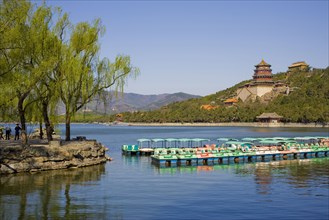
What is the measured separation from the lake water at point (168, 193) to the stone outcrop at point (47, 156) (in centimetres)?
115

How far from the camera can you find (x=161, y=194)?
27.5 m

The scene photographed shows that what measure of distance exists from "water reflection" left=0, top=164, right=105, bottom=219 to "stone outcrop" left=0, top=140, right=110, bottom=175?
1.02 metres

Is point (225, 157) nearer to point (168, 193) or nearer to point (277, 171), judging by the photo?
point (277, 171)

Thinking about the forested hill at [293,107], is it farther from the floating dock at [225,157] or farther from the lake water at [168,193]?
the lake water at [168,193]

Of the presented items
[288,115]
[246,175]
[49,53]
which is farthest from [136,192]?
[288,115]

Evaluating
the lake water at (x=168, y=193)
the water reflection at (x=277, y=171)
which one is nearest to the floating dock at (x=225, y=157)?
the water reflection at (x=277, y=171)

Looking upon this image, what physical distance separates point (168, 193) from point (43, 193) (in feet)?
27.0

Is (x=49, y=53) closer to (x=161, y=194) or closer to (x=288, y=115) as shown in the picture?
(x=161, y=194)

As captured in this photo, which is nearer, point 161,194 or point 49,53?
point 161,194

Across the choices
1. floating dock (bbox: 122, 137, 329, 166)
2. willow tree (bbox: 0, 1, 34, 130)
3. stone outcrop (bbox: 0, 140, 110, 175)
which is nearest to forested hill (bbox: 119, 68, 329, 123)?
floating dock (bbox: 122, 137, 329, 166)

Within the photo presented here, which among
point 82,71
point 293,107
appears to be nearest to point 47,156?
point 82,71

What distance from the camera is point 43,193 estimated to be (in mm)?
27469

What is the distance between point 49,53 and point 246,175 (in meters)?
20.0

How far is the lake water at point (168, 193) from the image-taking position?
73.4 ft
